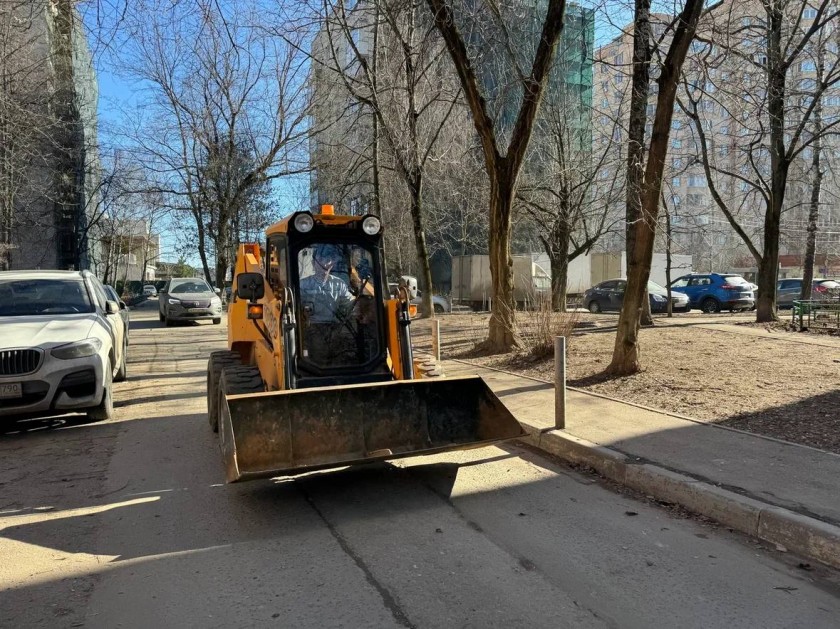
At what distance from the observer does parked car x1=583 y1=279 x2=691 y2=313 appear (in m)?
26.8

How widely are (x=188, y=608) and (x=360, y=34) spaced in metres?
18.3

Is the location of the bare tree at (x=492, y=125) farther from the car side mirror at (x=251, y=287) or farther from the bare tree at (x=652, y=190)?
the car side mirror at (x=251, y=287)

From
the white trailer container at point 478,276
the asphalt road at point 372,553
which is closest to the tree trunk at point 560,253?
the white trailer container at point 478,276

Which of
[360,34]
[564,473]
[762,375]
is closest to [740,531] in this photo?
[564,473]

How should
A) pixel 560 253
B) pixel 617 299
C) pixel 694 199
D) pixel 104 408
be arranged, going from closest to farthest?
pixel 104 408
pixel 560 253
pixel 617 299
pixel 694 199

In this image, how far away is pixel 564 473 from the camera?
6.25m

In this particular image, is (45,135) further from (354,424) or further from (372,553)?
(372,553)

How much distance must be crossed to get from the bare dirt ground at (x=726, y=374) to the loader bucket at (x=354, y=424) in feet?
10.9

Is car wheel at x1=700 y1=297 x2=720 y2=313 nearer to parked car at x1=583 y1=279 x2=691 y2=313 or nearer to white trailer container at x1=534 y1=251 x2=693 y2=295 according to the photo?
parked car at x1=583 y1=279 x2=691 y2=313

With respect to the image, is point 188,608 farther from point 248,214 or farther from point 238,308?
point 248,214

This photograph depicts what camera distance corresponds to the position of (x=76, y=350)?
7266mm

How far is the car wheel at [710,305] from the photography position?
27734 mm

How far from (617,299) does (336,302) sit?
75.7 feet

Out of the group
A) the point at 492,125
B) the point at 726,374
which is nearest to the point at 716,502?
the point at 726,374
